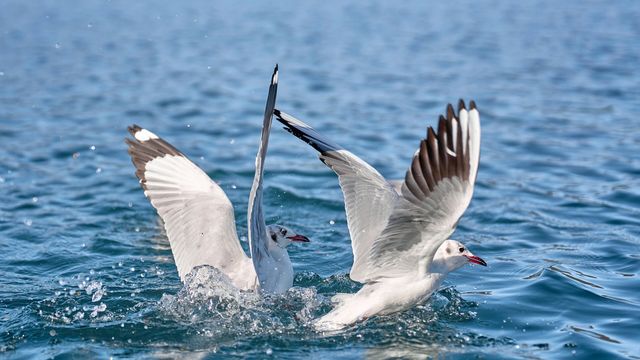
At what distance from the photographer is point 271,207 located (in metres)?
10.7

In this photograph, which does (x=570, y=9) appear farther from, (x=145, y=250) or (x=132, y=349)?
(x=132, y=349)

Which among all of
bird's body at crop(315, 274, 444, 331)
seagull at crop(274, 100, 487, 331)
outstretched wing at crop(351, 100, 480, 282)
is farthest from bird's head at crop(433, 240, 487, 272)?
outstretched wing at crop(351, 100, 480, 282)

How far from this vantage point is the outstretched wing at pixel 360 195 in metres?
6.87

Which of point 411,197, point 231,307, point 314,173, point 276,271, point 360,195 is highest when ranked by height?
point 411,197

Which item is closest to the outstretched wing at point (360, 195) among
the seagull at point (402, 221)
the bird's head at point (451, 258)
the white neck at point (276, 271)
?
the seagull at point (402, 221)

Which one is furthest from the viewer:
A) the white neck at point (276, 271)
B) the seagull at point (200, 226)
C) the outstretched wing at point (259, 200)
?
the seagull at point (200, 226)

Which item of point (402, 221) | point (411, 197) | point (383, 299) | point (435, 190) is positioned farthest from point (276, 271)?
point (435, 190)

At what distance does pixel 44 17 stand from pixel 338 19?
897cm

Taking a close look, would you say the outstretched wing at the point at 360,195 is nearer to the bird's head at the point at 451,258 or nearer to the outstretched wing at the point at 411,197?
the outstretched wing at the point at 411,197

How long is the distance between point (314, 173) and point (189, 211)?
4.25 metres

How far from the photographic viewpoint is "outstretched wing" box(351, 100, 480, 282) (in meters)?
5.66

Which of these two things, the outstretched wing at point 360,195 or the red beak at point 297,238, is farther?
the red beak at point 297,238

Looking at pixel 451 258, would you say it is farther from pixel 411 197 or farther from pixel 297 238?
pixel 297 238

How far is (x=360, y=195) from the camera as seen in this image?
7000 mm
